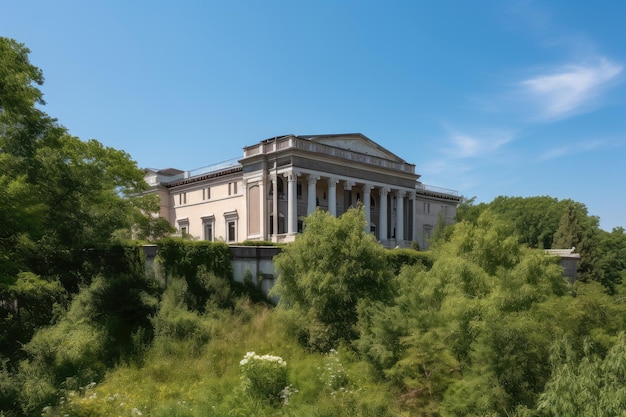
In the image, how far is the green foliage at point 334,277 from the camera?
54.0 ft

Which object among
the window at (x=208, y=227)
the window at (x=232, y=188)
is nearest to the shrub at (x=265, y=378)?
the window at (x=232, y=188)

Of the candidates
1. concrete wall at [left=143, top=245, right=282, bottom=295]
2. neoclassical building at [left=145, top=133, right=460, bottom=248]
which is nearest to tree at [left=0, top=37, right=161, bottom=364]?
concrete wall at [left=143, top=245, right=282, bottom=295]

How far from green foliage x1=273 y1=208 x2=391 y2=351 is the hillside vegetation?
57 millimetres

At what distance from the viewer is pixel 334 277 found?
651 inches

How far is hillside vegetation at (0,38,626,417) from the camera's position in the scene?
11.0 meters

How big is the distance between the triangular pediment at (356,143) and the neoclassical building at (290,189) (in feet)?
0.30

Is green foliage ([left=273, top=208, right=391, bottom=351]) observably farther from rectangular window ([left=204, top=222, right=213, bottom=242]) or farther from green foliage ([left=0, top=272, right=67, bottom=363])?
rectangular window ([left=204, top=222, right=213, bottom=242])

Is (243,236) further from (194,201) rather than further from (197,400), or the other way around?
(197,400)

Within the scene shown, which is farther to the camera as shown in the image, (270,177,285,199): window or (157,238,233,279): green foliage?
(270,177,285,199): window

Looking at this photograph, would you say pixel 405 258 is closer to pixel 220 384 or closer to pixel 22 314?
pixel 220 384

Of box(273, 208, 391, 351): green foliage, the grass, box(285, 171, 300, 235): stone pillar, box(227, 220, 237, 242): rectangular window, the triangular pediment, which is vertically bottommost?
the grass

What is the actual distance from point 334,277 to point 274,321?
3.24 meters

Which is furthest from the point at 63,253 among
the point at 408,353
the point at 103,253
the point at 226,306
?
the point at 408,353

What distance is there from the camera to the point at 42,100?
18.8m
